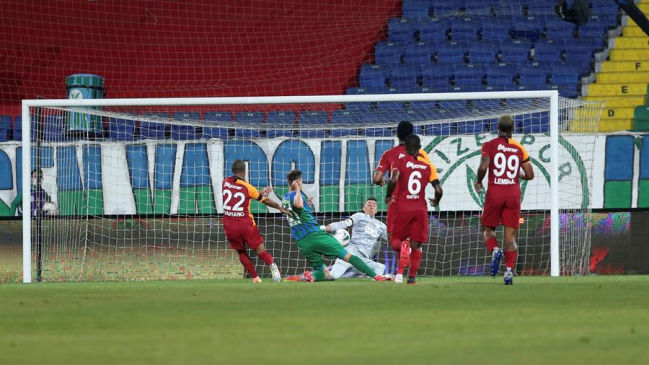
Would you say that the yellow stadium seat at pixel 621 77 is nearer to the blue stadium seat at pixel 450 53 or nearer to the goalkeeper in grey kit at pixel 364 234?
the blue stadium seat at pixel 450 53

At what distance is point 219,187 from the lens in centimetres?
1830

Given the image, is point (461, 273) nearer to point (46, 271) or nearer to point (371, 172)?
point (371, 172)

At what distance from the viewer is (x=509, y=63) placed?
77.7 feet

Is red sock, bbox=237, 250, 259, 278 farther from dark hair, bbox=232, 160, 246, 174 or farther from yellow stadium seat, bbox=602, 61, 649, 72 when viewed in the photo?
yellow stadium seat, bbox=602, 61, 649, 72

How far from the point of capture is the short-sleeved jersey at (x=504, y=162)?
39.7ft

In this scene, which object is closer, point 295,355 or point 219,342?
point 295,355

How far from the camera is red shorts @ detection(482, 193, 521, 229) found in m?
12.1

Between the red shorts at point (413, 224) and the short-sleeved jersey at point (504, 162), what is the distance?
871 millimetres

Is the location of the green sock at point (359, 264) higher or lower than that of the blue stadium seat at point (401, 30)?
lower

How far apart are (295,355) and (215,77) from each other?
19.0 metres

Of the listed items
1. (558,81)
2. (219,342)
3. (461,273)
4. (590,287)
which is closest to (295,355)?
(219,342)

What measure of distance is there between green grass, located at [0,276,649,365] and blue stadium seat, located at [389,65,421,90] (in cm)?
1300

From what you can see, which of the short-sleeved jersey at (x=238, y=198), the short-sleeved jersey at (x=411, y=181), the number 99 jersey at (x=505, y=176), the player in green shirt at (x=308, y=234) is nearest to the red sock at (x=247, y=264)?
the short-sleeved jersey at (x=238, y=198)

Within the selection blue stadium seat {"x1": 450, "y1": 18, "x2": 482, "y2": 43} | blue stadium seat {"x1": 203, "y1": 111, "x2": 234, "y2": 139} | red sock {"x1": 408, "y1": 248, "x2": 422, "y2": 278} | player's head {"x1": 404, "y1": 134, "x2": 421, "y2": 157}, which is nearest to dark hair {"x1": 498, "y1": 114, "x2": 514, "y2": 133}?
player's head {"x1": 404, "y1": 134, "x2": 421, "y2": 157}
